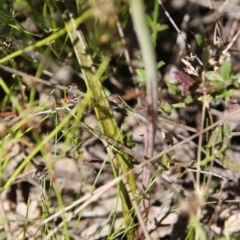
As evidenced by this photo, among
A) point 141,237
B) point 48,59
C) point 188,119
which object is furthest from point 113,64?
point 141,237

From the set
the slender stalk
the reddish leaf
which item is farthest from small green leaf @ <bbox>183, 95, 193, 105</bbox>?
A: the slender stalk

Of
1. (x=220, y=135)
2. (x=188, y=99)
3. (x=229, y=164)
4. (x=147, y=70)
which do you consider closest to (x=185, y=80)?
(x=188, y=99)

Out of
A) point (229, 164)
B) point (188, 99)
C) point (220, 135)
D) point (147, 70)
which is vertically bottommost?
point (229, 164)

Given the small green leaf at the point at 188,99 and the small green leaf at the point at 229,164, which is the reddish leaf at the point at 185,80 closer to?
the small green leaf at the point at 188,99

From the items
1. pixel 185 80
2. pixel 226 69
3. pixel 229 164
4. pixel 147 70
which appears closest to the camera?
pixel 147 70

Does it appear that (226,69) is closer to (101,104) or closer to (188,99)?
(188,99)

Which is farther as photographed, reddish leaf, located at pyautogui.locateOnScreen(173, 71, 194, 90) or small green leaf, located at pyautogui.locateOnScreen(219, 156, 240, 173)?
small green leaf, located at pyautogui.locateOnScreen(219, 156, 240, 173)

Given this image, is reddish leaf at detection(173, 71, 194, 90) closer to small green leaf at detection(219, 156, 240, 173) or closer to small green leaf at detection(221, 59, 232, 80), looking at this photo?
small green leaf at detection(221, 59, 232, 80)

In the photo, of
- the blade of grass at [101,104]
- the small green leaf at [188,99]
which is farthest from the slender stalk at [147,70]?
the small green leaf at [188,99]

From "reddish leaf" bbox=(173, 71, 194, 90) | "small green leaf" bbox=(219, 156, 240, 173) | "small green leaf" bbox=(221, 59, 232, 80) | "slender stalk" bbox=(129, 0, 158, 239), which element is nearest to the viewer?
"slender stalk" bbox=(129, 0, 158, 239)
